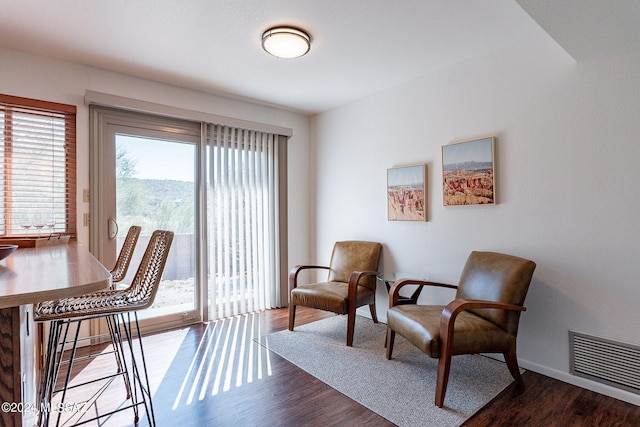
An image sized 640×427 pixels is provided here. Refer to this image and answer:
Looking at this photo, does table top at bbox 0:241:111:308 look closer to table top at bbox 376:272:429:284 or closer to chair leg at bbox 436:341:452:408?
chair leg at bbox 436:341:452:408

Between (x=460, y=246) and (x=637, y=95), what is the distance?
1.54m

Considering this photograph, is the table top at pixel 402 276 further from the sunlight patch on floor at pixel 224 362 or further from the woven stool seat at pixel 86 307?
the woven stool seat at pixel 86 307

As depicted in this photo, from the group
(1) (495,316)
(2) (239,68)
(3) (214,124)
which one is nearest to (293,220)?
(3) (214,124)

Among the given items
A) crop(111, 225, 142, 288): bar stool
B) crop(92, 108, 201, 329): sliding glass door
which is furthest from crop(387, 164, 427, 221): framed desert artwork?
crop(111, 225, 142, 288): bar stool

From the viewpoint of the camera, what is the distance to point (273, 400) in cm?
205

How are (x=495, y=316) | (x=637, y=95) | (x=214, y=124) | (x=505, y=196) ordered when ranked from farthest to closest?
(x=214, y=124) → (x=505, y=196) → (x=495, y=316) → (x=637, y=95)

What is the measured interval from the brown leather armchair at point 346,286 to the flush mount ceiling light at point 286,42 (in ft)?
6.35

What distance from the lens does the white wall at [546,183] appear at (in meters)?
2.07

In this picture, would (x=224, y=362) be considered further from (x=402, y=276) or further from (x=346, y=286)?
(x=402, y=276)

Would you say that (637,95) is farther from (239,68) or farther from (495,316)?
(239,68)

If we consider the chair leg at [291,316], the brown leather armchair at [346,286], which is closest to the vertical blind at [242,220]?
the brown leather armchair at [346,286]

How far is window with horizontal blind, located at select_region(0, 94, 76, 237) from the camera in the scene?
257 cm

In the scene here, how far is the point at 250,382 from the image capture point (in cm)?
226

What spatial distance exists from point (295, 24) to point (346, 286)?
2.38 m
